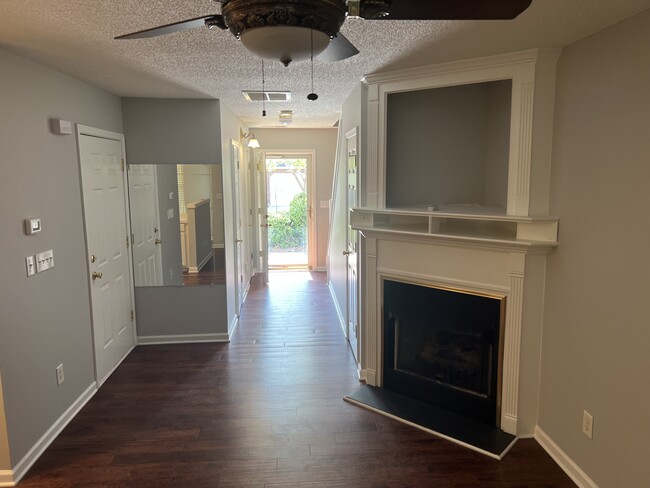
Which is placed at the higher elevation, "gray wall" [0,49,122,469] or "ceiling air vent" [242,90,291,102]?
"ceiling air vent" [242,90,291,102]

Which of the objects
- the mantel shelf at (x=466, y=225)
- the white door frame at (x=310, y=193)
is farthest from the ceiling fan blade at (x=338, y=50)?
the white door frame at (x=310, y=193)

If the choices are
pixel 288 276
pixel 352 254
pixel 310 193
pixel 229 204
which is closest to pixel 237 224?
pixel 229 204

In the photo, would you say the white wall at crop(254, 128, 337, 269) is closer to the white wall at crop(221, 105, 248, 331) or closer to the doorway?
the doorway

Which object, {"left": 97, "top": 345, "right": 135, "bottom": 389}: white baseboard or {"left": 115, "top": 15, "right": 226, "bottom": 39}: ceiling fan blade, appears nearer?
{"left": 115, "top": 15, "right": 226, "bottom": 39}: ceiling fan blade

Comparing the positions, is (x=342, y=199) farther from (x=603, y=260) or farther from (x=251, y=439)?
(x=603, y=260)

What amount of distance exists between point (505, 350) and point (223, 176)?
2.99 m

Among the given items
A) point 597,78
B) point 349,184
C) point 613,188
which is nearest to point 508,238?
point 613,188

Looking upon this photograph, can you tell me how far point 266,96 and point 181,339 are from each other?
250cm

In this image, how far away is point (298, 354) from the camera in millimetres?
4188

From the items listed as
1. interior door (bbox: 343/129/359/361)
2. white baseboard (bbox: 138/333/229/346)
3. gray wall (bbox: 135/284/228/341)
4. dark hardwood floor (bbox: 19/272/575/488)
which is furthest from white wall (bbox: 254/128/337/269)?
dark hardwood floor (bbox: 19/272/575/488)

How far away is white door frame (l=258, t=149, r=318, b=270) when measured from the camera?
7285mm

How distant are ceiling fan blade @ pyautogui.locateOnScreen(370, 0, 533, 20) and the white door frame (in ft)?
19.3

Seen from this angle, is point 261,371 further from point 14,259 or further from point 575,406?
point 575,406

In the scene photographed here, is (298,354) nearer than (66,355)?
No
